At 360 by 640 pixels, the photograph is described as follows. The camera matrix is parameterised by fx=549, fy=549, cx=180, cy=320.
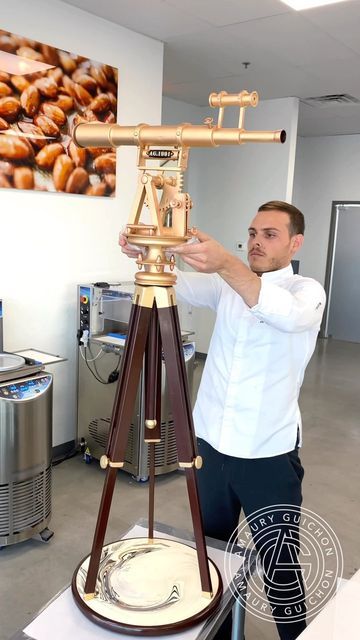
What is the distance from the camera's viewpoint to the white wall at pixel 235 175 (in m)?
5.44

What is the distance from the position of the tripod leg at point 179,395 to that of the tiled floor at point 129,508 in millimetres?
1382

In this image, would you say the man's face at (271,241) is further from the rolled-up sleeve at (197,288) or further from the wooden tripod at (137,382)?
the wooden tripod at (137,382)

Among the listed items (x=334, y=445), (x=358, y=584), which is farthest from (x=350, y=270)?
(x=358, y=584)

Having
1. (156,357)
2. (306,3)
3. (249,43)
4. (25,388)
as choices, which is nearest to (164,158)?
(156,357)

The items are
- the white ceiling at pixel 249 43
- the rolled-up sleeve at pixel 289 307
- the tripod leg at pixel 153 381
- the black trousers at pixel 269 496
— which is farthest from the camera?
the white ceiling at pixel 249 43

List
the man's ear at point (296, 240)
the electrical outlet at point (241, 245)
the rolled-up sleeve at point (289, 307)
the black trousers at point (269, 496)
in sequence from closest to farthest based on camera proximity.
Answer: the rolled-up sleeve at point (289, 307) < the black trousers at point (269, 496) < the man's ear at point (296, 240) < the electrical outlet at point (241, 245)

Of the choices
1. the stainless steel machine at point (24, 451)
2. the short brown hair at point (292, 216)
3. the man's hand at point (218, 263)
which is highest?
the short brown hair at point (292, 216)

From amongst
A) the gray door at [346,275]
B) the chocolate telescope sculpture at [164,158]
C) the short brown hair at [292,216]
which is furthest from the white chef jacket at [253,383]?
the gray door at [346,275]

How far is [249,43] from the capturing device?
381 cm

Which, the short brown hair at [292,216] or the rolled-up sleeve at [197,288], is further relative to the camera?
the rolled-up sleeve at [197,288]

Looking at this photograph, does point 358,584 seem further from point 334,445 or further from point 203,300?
point 334,445

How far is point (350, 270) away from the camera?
7.87 meters

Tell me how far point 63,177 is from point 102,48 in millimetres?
Result: 886

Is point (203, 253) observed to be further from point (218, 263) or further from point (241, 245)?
point (241, 245)
